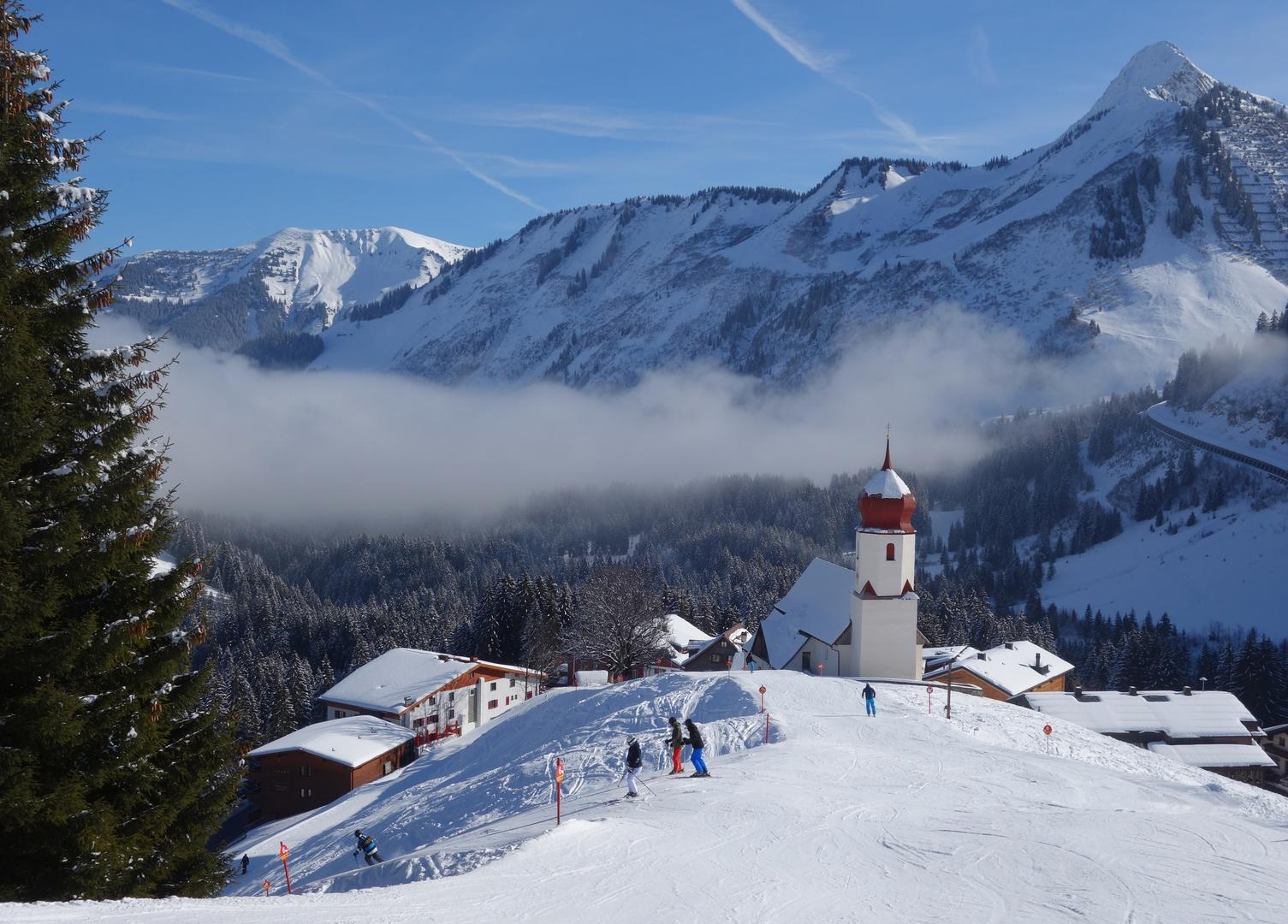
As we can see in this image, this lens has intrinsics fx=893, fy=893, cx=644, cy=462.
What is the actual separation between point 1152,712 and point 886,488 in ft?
78.3

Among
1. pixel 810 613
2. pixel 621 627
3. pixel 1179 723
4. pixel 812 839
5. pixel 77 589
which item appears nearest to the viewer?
pixel 77 589

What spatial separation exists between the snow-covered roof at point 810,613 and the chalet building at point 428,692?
1942 cm

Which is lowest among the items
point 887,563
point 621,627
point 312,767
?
point 312,767

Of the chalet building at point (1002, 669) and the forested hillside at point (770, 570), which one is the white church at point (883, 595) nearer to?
the chalet building at point (1002, 669)

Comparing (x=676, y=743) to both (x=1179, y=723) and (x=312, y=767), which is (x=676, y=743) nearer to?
(x=312, y=767)

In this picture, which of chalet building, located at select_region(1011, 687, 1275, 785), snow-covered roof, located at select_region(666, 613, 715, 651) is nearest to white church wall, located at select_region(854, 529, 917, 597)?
chalet building, located at select_region(1011, 687, 1275, 785)

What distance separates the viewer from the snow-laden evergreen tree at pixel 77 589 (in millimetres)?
9883

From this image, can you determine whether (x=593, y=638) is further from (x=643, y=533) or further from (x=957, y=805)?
(x=643, y=533)

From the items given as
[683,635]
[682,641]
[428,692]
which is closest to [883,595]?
[428,692]

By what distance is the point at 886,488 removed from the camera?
138 feet

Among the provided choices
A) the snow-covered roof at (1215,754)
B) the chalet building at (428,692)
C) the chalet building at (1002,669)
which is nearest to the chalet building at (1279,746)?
the snow-covered roof at (1215,754)

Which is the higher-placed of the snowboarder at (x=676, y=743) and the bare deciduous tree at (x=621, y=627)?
the snowboarder at (x=676, y=743)

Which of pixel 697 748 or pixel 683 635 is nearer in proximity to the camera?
pixel 697 748

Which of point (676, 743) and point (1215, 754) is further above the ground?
point (676, 743)
